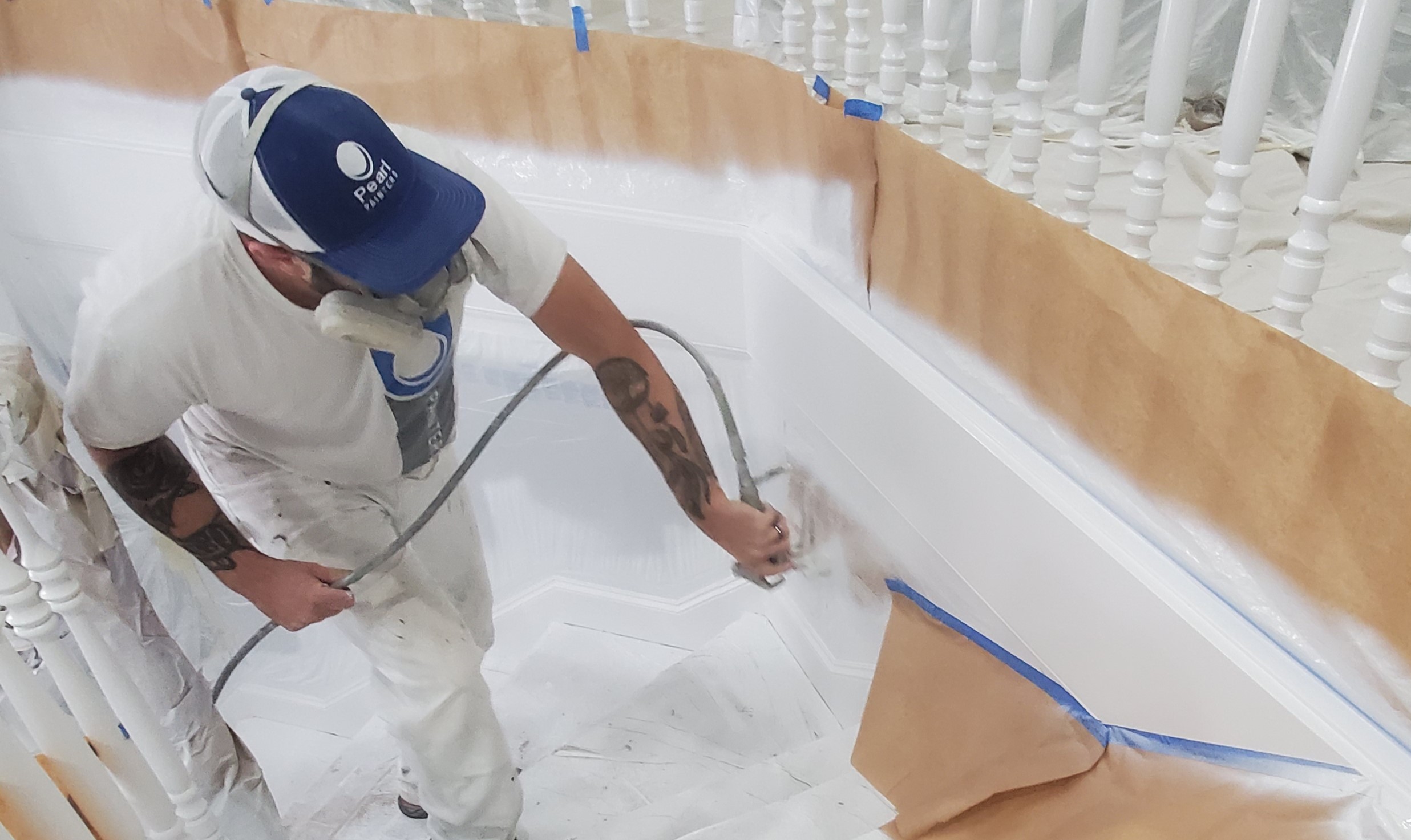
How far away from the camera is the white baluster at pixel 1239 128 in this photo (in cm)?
53

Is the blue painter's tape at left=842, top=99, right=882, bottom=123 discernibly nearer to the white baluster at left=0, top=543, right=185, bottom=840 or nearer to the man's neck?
the man's neck

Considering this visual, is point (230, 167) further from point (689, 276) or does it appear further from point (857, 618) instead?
point (857, 618)

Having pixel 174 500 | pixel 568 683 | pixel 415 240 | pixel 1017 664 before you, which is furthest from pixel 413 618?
pixel 1017 664

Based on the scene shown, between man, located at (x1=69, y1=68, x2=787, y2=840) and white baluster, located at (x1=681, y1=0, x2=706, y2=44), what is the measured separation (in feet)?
0.89

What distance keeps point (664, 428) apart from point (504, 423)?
10.8 inches

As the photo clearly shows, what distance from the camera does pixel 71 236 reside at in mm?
1202

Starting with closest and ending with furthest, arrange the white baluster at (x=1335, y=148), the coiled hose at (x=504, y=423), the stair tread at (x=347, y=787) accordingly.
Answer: the white baluster at (x=1335, y=148), the coiled hose at (x=504, y=423), the stair tread at (x=347, y=787)

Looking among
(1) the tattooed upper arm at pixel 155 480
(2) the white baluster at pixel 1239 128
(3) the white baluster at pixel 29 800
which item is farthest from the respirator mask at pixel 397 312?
(2) the white baluster at pixel 1239 128

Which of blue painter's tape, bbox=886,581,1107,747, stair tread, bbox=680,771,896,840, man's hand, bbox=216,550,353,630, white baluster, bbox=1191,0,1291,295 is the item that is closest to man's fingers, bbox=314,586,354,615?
man's hand, bbox=216,550,353,630

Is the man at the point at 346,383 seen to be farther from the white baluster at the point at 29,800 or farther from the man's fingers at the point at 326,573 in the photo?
the white baluster at the point at 29,800

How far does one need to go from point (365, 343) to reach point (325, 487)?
285 millimetres

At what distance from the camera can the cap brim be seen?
2.16 feet

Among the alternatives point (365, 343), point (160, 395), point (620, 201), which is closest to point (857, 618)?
point (620, 201)

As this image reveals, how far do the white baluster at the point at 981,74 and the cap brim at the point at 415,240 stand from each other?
1.37 ft
